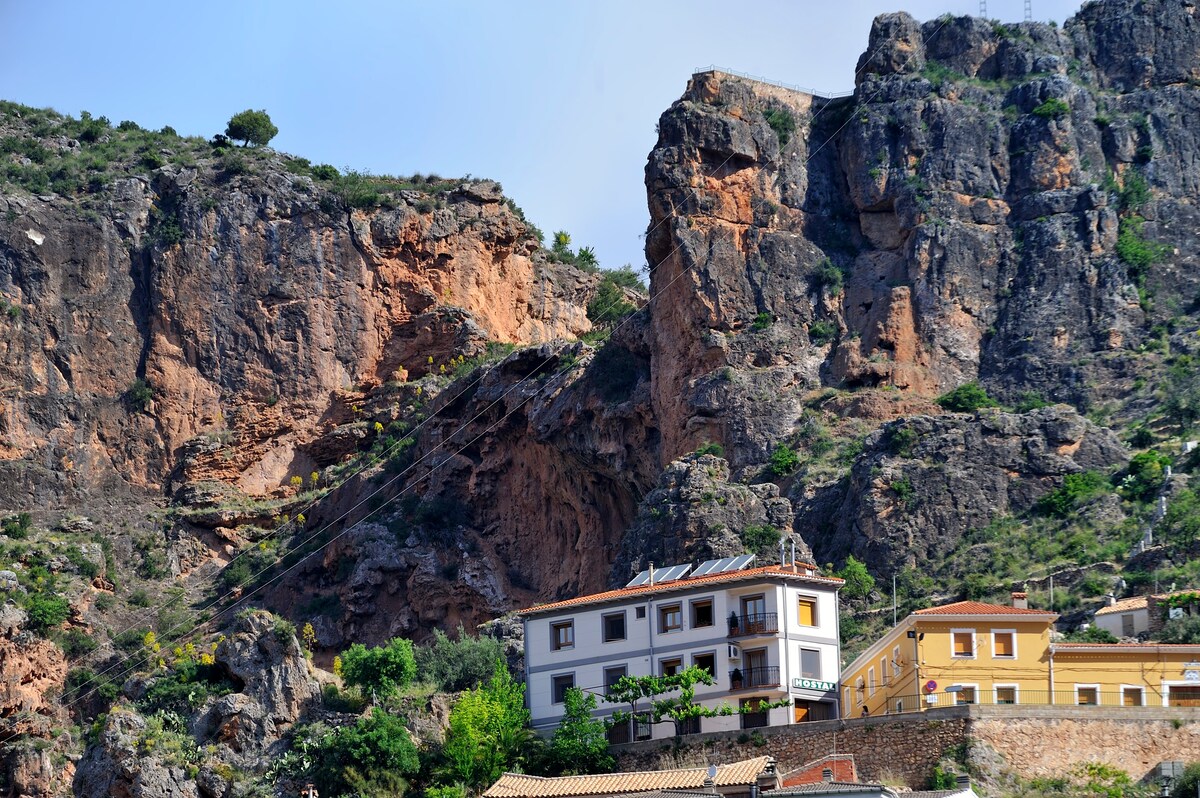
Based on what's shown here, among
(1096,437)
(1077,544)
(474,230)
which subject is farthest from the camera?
(474,230)

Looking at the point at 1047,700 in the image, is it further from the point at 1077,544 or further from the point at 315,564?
the point at 315,564

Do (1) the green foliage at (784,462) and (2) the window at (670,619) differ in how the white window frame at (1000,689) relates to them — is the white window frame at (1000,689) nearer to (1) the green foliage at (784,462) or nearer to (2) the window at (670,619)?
(2) the window at (670,619)

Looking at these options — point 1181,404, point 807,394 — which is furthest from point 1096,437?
point 807,394

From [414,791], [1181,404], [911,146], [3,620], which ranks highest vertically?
[911,146]

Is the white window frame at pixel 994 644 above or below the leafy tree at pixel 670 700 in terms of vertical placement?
above

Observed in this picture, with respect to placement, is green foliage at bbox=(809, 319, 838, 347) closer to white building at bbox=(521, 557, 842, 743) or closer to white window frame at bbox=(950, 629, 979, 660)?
white building at bbox=(521, 557, 842, 743)

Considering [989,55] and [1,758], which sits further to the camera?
[989,55]

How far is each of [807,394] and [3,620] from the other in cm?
3712

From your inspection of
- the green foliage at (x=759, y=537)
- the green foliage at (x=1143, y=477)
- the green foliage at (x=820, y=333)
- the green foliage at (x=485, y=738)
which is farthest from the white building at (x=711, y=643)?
the green foliage at (x=820, y=333)

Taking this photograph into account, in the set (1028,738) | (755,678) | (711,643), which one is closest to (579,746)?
(711,643)

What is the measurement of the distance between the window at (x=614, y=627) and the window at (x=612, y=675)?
1.10 meters

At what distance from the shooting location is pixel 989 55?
124125 millimetres

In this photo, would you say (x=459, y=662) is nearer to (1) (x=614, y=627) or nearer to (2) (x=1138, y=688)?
(1) (x=614, y=627)

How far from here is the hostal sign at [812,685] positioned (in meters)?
85.9
